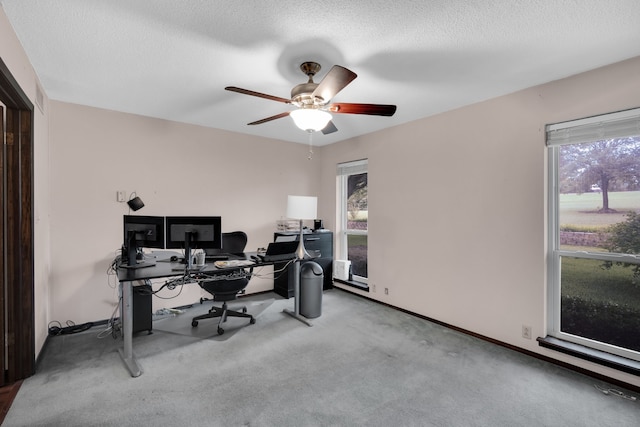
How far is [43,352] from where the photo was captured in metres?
2.62

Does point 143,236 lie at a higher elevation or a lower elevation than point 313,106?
lower

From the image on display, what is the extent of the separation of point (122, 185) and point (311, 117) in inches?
104

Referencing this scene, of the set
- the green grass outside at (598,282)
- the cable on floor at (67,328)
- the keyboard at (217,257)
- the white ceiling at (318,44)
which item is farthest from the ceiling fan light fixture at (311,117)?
the cable on floor at (67,328)

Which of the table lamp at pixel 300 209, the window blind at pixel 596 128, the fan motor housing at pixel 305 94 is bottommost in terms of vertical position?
the table lamp at pixel 300 209

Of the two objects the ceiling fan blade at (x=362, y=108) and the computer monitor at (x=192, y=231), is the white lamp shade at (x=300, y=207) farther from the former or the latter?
the ceiling fan blade at (x=362, y=108)

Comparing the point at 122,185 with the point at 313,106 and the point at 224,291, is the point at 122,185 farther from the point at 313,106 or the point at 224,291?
the point at 313,106

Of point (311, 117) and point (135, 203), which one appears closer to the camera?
point (311, 117)

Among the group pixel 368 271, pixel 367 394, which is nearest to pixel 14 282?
pixel 367 394

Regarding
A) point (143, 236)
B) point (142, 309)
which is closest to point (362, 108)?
point (143, 236)

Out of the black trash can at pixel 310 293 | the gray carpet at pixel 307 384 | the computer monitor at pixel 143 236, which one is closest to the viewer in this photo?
the gray carpet at pixel 307 384

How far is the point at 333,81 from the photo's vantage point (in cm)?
182

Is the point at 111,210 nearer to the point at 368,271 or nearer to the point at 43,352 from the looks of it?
the point at 43,352

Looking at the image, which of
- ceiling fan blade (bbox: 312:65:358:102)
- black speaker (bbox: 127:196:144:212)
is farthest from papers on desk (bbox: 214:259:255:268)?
ceiling fan blade (bbox: 312:65:358:102)

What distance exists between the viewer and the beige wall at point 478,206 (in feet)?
8.29
